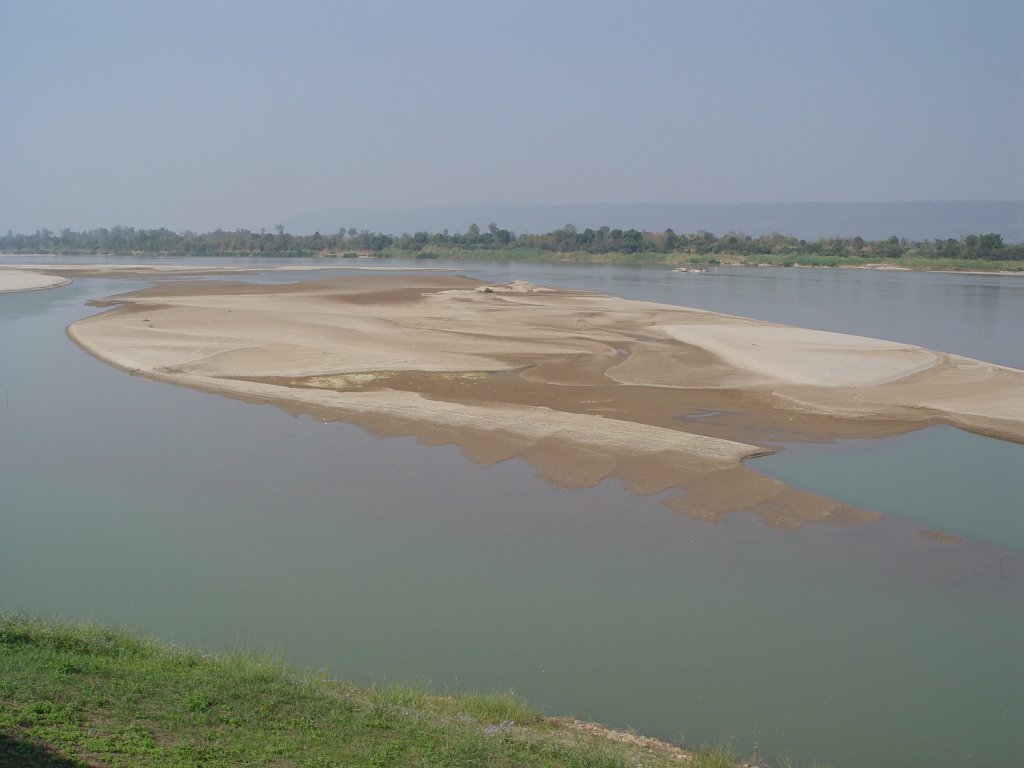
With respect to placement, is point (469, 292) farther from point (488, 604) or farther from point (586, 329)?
point (488, 604)

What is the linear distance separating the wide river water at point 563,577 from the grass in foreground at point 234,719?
753 millimetres

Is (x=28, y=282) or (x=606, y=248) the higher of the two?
(x=606, y=248)

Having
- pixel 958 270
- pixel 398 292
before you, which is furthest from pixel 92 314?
pixel 958 270

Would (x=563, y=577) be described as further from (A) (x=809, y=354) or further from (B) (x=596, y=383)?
(A) (x=809, y=354)

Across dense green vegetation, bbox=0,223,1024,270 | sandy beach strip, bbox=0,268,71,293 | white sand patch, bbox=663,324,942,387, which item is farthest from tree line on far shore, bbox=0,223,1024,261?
white sand patch, bbox=663,324,942,387

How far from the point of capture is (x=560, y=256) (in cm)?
10912

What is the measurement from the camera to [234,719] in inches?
202

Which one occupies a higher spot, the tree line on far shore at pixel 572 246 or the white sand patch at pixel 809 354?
the tree line on far shore at pixel 572 246

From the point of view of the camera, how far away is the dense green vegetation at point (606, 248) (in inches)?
3661

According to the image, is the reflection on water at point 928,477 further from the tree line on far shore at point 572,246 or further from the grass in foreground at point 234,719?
the tree line on far shore at point 572,246

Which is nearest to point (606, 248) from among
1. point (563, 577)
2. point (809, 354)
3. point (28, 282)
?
point (28, 282)

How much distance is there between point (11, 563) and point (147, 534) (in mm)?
1439

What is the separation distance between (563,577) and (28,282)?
2057 inches

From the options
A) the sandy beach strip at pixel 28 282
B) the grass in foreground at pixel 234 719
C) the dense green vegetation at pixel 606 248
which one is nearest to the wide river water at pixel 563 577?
the grass in foreground at pixel 234 719
